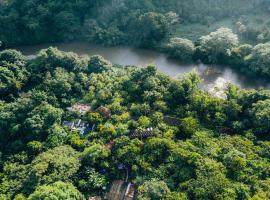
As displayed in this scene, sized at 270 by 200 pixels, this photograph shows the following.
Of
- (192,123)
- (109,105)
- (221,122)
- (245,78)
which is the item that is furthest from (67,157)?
(245,78)

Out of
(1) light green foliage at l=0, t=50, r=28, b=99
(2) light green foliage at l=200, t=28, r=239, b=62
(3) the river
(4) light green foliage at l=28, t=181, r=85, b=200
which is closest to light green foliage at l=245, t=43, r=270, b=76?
(3) the river

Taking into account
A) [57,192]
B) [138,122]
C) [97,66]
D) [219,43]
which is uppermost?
[219,43]

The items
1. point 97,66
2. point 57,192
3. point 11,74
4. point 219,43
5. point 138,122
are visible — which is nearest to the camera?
point 57,192

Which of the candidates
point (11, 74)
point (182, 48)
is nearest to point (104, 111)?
point (11, 74)

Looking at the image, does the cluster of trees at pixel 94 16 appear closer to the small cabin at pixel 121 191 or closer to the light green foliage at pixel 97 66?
the light green foliage at pixel 97 66

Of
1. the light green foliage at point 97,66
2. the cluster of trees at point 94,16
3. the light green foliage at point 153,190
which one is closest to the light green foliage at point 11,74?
the light green foliage at point 97,66

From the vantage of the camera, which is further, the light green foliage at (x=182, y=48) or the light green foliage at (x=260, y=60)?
the light green foliage at (x=182, y=48)

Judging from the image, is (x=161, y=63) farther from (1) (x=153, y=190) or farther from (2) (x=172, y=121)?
(1) (x=153, y=190)

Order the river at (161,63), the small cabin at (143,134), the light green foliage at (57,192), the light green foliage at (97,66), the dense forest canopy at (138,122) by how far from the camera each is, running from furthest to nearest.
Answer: the river at (161,63) < the light green foliage at (97,66) < the small cabin at (143,134) < the dense forest canopy at (138,122) < the light green foliage at (57,192)
